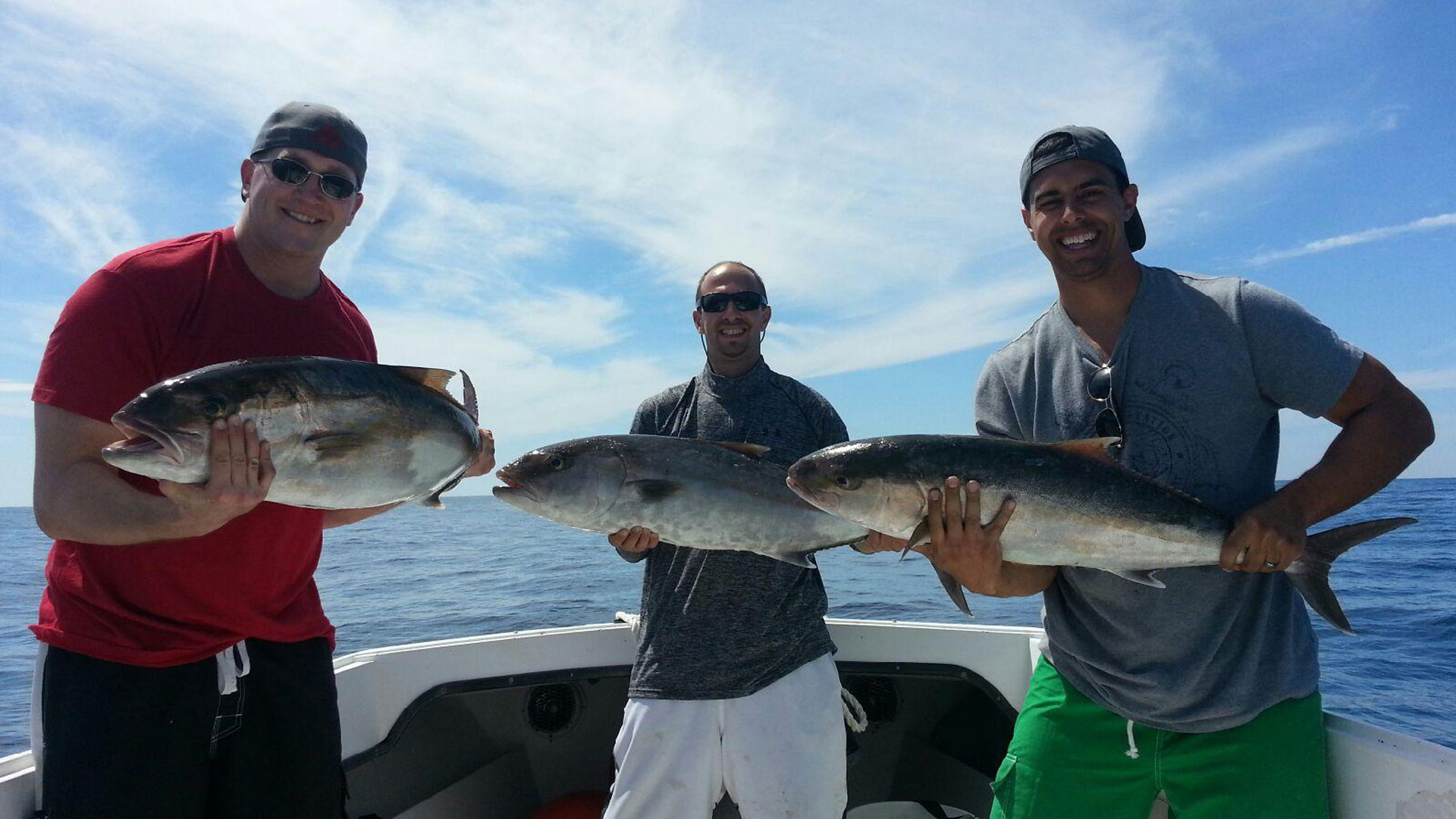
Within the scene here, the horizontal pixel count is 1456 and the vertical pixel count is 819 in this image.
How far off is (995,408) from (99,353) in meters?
2.93

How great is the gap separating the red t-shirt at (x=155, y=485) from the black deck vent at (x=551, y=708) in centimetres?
262

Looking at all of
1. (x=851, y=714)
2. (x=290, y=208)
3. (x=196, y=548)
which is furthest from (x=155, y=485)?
(x=851, y=714)

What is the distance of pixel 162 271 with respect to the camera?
8.34ft

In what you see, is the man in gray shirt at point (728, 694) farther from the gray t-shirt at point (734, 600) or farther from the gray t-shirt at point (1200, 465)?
the gray t-shirt at point (1200, 465)

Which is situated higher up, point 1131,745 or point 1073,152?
point 1073,152

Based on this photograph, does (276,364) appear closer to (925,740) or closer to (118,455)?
(118,455)

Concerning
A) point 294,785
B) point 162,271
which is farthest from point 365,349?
point 294,785

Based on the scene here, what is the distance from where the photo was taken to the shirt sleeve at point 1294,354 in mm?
2492

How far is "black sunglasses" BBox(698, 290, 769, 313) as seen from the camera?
171 inches

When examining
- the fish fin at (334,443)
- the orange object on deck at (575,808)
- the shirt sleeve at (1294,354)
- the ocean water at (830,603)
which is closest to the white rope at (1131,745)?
the shirt sleeve at (1294,354)

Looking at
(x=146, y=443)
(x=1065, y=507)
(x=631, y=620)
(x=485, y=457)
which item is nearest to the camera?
(x=146, y=443)

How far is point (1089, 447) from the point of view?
8.73 ft

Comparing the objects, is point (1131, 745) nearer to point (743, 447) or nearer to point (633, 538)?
point (743, 447)

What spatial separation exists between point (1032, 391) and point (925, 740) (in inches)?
126
